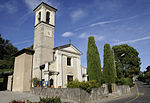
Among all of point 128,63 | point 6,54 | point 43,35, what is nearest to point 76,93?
point 43,35

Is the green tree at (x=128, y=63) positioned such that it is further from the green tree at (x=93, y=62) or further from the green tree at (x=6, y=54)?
the green tree at (x=6, y=54)

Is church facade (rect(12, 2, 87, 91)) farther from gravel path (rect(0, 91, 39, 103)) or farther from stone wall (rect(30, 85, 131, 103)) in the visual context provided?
gravel path (rect(0, 91, 39, 103))

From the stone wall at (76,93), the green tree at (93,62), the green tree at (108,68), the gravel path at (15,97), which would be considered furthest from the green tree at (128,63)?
the gravel path at (15,97)

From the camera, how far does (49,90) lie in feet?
42.2

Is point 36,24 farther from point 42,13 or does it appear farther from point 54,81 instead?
point 54,81

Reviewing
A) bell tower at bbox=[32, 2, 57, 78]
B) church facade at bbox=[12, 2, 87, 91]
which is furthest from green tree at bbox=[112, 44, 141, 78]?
bell tower at bbox=[32, 2, 57, 78]

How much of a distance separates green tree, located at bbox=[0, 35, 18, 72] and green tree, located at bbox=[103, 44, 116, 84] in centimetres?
2435

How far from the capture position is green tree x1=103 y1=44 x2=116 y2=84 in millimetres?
16381

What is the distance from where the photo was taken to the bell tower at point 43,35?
18.3 m

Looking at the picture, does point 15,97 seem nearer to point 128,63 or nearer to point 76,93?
point 76,93

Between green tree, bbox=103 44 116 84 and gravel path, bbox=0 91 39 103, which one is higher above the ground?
green tree, bbox=103 44 116 84

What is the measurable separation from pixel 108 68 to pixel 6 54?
98.0 feet

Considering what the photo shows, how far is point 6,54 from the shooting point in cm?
3372

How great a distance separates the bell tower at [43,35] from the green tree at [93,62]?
7.16 m
